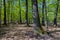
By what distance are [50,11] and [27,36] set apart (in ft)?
61.3

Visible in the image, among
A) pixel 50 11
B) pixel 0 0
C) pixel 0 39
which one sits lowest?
pixel 0 39

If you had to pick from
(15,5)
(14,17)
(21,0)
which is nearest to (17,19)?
(14,17)

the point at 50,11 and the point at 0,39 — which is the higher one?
the point at 50,11

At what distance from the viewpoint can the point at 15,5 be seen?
101 ft

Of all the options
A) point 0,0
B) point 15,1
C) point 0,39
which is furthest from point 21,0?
point 0,39

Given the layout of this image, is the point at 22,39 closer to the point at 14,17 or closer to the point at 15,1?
the point at 15,1

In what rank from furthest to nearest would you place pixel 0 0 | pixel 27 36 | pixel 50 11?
pixel 50 11
pixel 0 0
pixel 27 36

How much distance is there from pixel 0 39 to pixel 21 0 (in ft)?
62.7

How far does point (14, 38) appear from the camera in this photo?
9992 mm

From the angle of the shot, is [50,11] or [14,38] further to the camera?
[50,11]

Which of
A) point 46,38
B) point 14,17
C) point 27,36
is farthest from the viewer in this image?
point 14,17

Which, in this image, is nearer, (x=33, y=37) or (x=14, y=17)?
(x=33, y=37)

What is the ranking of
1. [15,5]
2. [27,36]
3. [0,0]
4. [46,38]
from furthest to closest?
[15,5] < [0,0] < [27,36] < [46,38]

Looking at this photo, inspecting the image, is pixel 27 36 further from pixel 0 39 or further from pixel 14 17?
pixel 14 17
